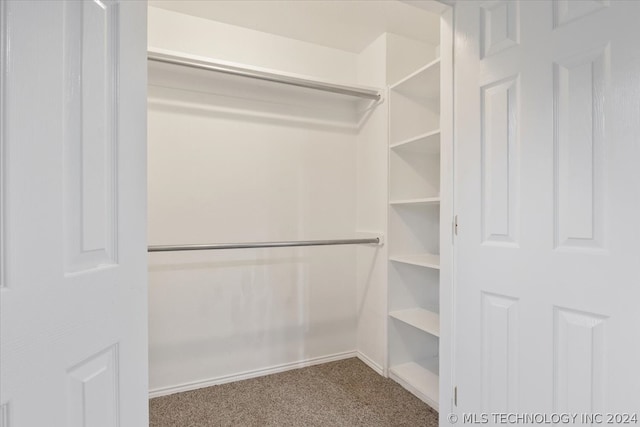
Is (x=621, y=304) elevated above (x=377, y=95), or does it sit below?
below

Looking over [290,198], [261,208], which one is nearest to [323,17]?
[290,198]

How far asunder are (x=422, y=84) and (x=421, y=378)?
6.07 ft

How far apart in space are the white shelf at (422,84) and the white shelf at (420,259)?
1.09 m

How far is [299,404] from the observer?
1923 millimetres

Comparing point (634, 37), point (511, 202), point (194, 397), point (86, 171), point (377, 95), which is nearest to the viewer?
point (86, 171)

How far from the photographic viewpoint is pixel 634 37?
896mm

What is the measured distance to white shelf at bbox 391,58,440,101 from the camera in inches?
75.1

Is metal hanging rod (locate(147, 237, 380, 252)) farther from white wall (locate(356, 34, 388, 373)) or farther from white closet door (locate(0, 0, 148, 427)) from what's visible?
white closet door (locate(0, 0, 148, 427))

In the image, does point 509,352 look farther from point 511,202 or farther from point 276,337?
point 276,337

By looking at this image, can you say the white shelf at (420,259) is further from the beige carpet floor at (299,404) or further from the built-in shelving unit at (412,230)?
the beige carpet floor at (299,404)

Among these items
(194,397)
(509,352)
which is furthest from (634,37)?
(194,397)

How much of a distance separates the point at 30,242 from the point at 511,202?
134cm

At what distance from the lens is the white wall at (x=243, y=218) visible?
203cm

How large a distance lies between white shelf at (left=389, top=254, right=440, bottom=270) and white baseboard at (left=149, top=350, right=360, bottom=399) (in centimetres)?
87
